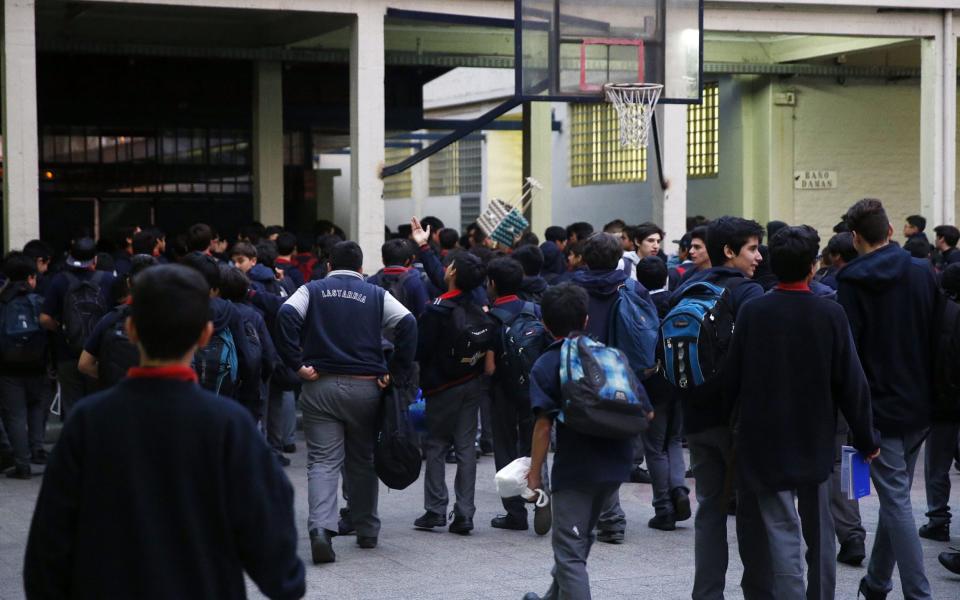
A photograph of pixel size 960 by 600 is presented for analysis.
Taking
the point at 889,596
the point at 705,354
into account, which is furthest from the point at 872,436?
the point at 889,596

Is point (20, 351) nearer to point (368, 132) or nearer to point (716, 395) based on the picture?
point (368, 132)

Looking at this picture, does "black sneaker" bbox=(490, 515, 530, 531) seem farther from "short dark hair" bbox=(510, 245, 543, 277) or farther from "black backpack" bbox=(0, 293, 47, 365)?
"black backpack" bbox=(0, 293, 47, 365)

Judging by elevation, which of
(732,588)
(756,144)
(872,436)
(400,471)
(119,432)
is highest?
(756,144)

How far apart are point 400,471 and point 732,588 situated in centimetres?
203

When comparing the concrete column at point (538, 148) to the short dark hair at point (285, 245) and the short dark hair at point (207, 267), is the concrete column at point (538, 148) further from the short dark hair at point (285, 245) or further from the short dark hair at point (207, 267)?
the short dark hair at point (207, 267)

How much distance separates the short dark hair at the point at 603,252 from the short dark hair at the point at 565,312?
224 centimetres

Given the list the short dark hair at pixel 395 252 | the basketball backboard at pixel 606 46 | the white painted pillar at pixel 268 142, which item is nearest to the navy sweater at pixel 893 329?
the short dark hair at pixel 395 252

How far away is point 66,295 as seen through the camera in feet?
34.4

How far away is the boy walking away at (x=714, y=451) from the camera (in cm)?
603

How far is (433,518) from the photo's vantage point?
28.9 ft

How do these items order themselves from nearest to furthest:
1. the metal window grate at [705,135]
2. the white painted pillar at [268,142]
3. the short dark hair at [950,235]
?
the short dark hair at [950,235], the white painted pillar at [268,142], the metal window grate at [705,135]

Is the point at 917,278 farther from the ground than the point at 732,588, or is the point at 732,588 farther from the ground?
the point at 917,278

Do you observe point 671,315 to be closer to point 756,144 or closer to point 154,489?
point 154,489

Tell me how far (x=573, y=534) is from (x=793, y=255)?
1.56 metres
